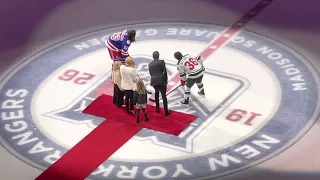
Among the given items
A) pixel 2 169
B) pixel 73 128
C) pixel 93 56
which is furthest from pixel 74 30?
pixel 2 169

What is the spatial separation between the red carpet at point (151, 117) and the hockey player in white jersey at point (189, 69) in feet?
1.61

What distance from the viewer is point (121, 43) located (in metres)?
9.46

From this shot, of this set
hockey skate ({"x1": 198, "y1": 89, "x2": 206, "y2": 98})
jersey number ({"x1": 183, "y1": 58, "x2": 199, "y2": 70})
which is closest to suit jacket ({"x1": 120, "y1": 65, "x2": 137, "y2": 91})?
jersey number ({"x1": 183, "y1": 58, "x2": 199, "y2": 70})

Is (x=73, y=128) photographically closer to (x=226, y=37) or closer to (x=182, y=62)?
(x=182, y=62)

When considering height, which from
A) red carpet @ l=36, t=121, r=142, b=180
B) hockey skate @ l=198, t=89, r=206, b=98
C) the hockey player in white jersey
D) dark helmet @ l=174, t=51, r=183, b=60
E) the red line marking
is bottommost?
red carpet @ l=36, t=121, r=142, b=180

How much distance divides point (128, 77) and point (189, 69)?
3.19 ft

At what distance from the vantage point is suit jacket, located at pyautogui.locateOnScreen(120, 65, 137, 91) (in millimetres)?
8852

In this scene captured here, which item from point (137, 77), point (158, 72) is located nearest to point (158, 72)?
point (158, 72)

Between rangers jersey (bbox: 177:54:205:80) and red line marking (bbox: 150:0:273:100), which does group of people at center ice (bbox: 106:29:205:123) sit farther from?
red line marking (bbox: 150:0:273:100)

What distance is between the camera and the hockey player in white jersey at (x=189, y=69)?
361 inches

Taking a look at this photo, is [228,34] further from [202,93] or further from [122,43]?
[122,43]

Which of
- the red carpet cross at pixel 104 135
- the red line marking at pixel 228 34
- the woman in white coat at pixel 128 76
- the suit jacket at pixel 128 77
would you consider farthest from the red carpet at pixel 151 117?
the red line marking at pixel 228 34

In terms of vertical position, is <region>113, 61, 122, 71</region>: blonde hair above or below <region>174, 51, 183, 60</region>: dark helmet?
below

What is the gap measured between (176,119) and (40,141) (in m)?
2.09
